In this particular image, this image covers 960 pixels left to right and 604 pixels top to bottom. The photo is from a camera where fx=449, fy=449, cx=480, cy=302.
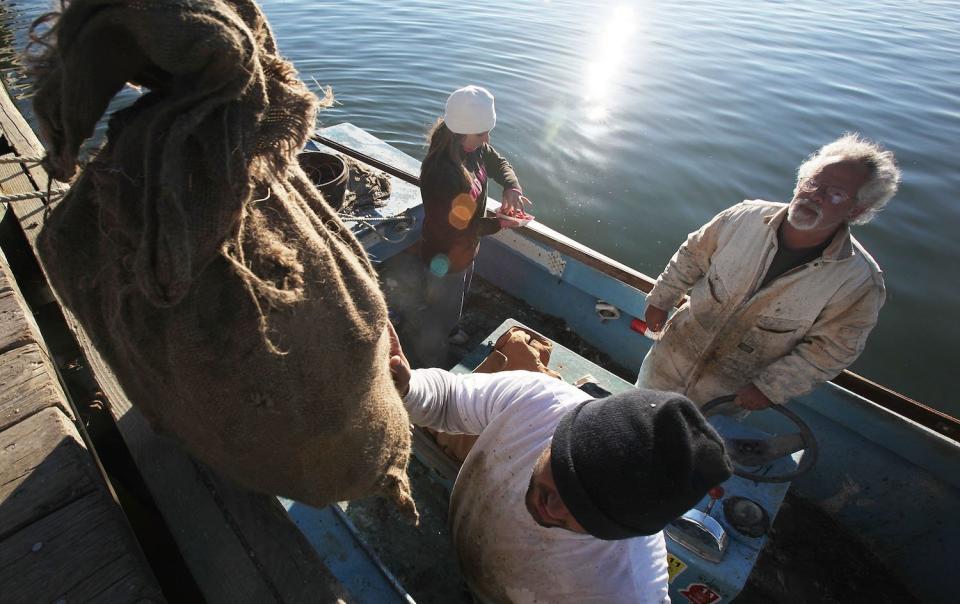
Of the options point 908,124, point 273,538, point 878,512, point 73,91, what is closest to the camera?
point 73,91

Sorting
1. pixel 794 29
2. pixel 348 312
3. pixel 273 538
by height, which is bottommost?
pixel 273 538

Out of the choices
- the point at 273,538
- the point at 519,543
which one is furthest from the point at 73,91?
the point at 519,543

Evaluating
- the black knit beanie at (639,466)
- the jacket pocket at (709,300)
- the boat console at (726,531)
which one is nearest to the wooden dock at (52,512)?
the black knit beanie at (639,466)

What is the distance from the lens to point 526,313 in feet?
15.9

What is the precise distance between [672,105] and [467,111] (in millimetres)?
8866

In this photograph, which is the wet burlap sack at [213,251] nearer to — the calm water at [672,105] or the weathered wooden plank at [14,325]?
the weathered wooden plank at [14,325]

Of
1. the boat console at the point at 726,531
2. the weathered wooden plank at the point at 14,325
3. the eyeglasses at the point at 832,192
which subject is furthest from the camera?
the eyeglasses at the point at 832,192

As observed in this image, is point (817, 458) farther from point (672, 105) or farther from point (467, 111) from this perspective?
point (672, 105)

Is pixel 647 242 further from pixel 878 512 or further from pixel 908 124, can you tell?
pixel 908 124

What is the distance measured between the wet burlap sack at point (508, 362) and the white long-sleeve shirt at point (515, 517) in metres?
0.44

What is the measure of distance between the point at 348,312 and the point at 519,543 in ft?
3.74

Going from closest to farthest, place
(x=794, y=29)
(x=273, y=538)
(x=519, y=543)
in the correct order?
(x=273, y=538), (x=519, y=543), (x=794, y=29)

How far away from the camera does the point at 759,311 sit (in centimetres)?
272

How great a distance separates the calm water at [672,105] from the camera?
661 cm
